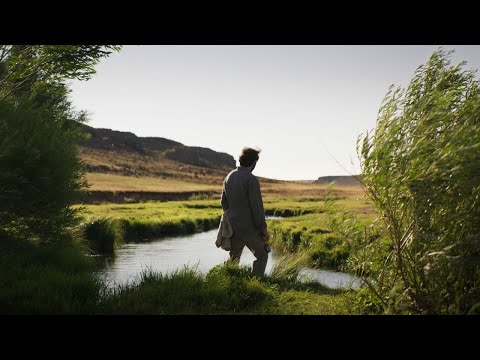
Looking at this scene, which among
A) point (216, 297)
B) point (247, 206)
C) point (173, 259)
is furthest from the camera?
point (173, 259)

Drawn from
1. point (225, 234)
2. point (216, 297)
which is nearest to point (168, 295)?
point (216, 297)

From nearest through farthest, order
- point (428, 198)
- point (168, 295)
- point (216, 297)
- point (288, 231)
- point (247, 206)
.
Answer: point (428, 198)
point (168, 295)
point (216, 297)
point (247, 206)
point (288, 231)

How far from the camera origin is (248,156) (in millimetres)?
9906

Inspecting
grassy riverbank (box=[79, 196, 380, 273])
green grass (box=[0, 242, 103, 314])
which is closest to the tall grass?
grassy riverbank (box=[79, 196, 380, 273])

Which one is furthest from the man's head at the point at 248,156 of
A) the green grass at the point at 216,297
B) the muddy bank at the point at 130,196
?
the muddy bank at the point at 130,196

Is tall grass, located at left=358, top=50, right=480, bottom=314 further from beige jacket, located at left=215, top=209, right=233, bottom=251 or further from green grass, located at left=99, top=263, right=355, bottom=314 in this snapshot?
beige jacket, located at left=215, top=209, right=233, bottom=251

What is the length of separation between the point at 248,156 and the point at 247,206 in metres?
0.97

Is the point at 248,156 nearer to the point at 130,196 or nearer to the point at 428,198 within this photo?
the point at 428,198

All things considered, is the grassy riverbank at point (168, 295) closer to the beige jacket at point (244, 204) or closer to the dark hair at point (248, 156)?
the beige jacket at point (244, 204)

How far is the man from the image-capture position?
32.0 ft

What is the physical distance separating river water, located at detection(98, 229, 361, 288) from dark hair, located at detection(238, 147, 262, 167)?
151 inches
